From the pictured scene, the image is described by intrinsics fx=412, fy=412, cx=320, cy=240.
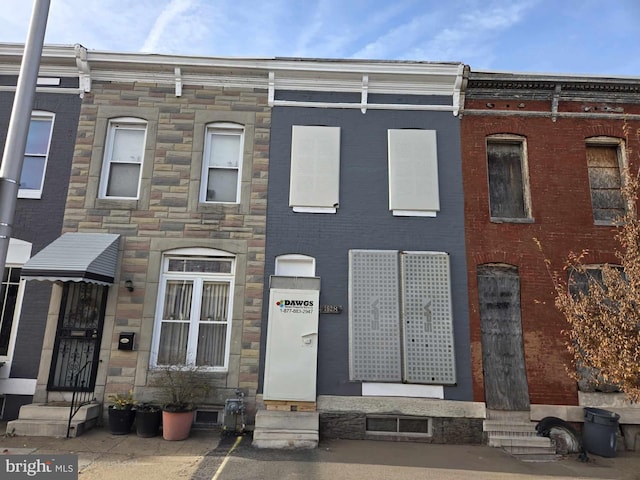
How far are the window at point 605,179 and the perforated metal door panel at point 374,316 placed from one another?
4898 mm

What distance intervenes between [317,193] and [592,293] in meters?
5.41

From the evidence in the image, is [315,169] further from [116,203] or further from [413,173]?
[116,203]

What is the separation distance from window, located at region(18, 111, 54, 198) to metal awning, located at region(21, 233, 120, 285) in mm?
1552

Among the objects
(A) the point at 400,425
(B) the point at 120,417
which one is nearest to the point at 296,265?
(A) the point at 400,425

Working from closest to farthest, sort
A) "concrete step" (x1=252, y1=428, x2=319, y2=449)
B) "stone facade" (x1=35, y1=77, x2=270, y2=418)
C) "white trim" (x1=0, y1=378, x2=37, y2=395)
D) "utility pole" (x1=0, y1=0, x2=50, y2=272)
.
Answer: "utility pole" (x1=0, y1=0, x2=50, y2=272), "concrete step" (x1=252, y1=428, x2=319, y2=449), "white trim" (x1=0, y1=378, x2=37, y2=395), "stone facade" (x1=35, y1=77, x2=270, y2=418)

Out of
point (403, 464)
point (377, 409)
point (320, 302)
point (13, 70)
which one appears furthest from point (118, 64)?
point (403, 464)

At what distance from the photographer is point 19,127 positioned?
4426 millimetres

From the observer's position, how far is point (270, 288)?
855 cm

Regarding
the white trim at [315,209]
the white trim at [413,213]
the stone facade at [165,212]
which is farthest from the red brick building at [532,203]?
the stone facade at [165,212]

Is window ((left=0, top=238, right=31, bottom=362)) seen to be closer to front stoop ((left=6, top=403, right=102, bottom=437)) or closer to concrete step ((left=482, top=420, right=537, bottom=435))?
front stoop ((left=6, top=403, right=102, bottom=437))

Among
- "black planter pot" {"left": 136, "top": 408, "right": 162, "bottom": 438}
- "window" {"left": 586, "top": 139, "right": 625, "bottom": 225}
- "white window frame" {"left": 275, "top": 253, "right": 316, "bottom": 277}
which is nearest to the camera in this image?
"black planter pot" {"left": 136, "top": 408, "right": 162, "bottom": 438}

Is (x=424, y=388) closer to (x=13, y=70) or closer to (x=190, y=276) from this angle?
(x=190, y=276)

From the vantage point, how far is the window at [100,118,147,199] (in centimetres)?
926

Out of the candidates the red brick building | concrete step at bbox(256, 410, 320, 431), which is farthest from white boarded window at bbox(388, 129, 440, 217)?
concrete step at bbox(256, 410, 320, 431)
